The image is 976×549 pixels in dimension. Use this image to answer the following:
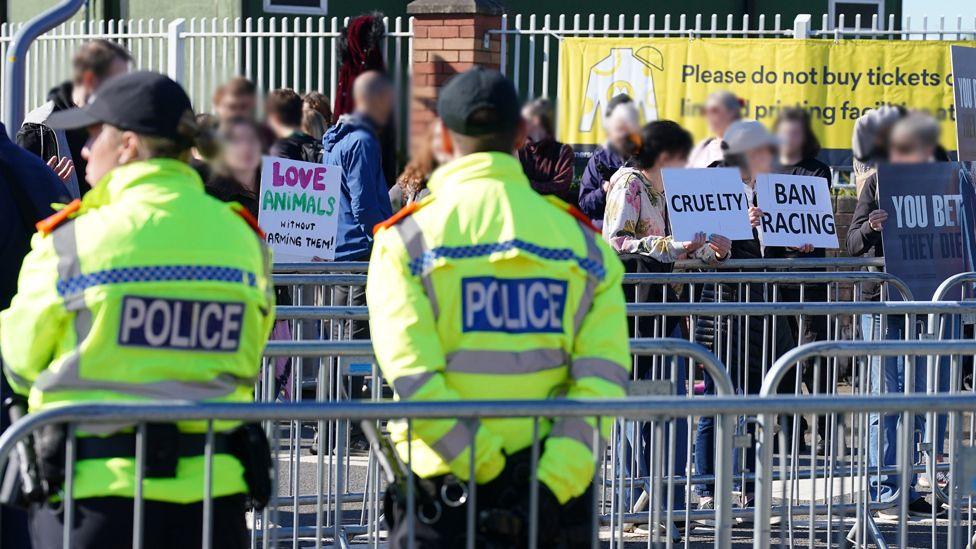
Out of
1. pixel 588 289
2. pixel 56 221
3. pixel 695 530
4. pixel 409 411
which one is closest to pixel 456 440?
pixel 409 411

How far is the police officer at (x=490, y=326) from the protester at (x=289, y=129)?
5.74 m

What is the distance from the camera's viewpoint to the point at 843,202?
13.1 metres

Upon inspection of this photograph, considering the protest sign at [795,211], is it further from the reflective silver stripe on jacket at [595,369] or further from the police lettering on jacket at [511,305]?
the police lettering on jacket at [511,305]

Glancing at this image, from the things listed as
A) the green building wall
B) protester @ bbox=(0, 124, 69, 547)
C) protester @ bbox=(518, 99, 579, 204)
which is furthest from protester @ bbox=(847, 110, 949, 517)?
the green building wall

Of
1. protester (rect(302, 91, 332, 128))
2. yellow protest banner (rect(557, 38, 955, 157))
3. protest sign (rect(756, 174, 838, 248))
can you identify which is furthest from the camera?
yellow protest banner (rect(557, 38, 955, 157))

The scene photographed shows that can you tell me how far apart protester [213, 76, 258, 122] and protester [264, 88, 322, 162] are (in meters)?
1.26

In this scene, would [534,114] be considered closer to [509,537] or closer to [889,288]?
[889,288]

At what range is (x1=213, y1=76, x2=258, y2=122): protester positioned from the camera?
25.3 ft

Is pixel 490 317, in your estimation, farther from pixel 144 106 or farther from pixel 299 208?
pixel 299 208

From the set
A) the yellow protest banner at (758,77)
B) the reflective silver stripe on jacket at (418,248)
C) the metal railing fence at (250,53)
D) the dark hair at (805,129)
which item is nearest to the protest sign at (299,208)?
the dark hair at (805,129)

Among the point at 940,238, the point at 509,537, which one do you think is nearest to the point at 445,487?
the point at 509,537

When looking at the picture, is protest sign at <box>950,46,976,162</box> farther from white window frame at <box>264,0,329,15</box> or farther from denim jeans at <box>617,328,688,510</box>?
white window frame at <box>264,0,329,15</box>

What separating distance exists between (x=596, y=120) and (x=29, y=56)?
747cm

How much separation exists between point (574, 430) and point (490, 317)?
1.13 ft
